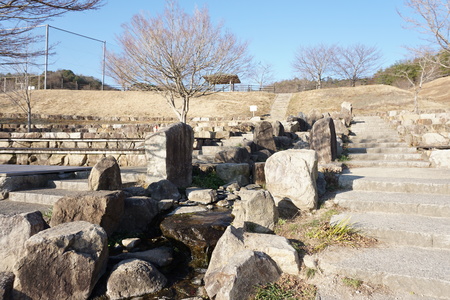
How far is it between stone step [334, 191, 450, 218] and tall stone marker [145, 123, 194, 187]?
3.33m

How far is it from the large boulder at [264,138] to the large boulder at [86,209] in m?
6.49

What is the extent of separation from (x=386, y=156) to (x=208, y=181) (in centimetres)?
500

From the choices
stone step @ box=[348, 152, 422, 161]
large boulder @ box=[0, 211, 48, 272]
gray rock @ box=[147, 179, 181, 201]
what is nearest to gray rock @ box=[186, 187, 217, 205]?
A: gray rock @ box=[147, 179, 181, 201]

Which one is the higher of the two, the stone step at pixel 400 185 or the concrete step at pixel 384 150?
the concrete step at pixel 384 150

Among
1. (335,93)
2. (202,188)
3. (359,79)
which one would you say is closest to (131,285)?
(202,188)

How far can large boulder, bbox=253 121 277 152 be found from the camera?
10.3 m

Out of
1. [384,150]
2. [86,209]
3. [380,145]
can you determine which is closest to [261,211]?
[86,209]

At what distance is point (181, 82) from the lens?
14688mm

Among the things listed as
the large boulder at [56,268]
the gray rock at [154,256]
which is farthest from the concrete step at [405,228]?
the large boulder at [56,268]

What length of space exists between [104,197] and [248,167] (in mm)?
3667

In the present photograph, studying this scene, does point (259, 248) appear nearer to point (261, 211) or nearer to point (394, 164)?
point (261, 211)

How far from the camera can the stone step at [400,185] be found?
195 inches

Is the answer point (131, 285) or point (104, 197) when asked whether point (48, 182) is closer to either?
point (104, 197)

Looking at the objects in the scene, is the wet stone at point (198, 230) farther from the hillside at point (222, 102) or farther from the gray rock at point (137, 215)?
the hillside at point (222, 102)
